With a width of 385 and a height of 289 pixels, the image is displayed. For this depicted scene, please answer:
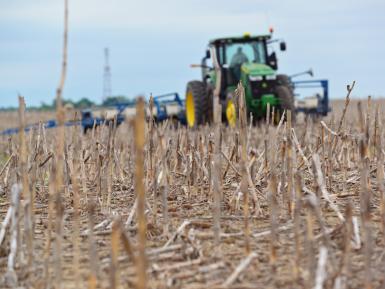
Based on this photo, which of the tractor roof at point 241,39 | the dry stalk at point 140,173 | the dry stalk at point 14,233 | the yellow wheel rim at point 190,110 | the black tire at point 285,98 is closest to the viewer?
the dry stalk at point 140,173

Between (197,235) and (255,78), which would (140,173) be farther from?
(255,78)

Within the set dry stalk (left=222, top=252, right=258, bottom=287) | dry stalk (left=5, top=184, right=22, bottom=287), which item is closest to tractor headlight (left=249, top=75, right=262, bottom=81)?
dry stalk (left=5, top=184, right=22, bottom=287)

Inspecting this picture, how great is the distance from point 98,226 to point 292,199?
99 centimetres

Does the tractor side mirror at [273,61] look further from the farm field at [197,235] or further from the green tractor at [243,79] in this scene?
the farm field at [197,235]

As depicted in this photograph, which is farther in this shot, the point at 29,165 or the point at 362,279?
the point at 29,165

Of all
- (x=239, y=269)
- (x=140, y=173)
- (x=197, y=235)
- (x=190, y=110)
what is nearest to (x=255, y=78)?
(x=190, y=110)

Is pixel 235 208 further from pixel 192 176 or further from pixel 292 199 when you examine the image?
pixel 192 176

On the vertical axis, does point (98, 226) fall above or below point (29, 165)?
below

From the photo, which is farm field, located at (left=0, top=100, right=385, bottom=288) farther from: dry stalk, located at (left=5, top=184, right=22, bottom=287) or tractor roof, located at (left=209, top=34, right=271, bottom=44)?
tractor roof, located at (left=209, top=34, right=271, bottom=44)

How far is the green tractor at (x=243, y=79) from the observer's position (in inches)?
501

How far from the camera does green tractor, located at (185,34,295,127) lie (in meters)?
12.7

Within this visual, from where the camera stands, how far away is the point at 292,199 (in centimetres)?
347

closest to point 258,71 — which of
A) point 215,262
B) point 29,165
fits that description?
point 29,165

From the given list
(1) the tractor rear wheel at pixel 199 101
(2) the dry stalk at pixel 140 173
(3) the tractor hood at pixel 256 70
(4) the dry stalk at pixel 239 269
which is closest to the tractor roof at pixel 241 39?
(3) the tractor hood at pixel 256 70
